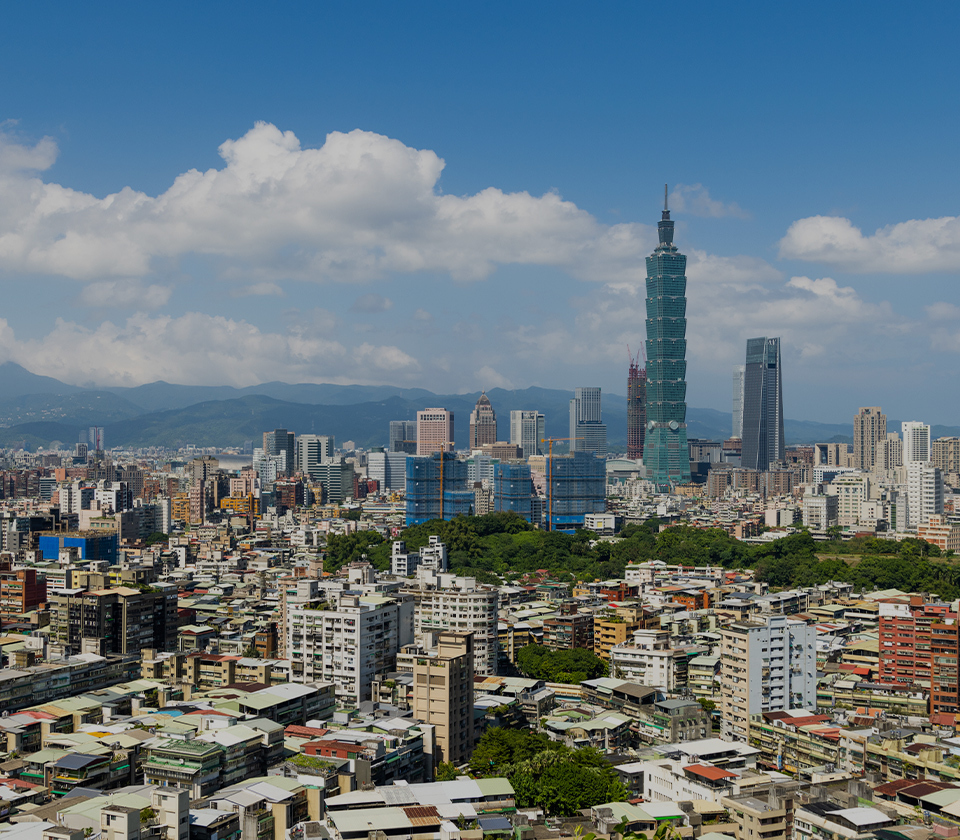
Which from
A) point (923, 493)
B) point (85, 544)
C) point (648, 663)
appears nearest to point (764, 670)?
point (648, 663)

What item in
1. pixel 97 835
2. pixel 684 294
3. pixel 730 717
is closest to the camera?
pixel 97 835

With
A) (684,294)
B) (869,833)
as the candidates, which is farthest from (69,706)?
(684,294)

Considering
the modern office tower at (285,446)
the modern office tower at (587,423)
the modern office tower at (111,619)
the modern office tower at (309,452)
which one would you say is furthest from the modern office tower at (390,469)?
the modern office tower at (111,619)

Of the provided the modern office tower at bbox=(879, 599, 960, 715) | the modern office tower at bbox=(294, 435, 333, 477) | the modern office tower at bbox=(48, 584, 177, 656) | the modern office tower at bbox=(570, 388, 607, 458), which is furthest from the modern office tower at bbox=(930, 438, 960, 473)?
the modern office tower at bbox=(48, 584, 177, 656)

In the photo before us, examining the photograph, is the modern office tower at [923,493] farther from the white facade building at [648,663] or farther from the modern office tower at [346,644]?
the modern office tower at [346,644]

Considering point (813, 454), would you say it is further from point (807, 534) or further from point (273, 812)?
point (273, 812)

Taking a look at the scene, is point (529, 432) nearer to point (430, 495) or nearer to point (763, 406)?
point (763, 406)
